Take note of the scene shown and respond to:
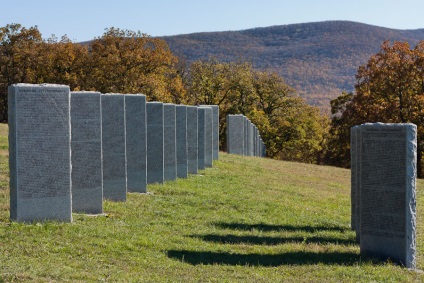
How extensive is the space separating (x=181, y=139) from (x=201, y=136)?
11.9 ft

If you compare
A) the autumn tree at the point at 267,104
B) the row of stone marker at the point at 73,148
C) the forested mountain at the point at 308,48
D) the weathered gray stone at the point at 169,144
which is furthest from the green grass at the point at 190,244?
the forested mountain at the point at 308,48

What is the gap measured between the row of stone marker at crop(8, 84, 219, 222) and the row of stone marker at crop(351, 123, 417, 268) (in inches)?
212

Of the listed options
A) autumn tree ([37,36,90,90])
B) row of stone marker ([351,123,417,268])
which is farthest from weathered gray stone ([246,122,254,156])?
row of stone marker ([351,123,417,268])

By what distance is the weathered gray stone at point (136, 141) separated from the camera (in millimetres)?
17703

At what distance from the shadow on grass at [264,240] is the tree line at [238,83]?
39.5 metres

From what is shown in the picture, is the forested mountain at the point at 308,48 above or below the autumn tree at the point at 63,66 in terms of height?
above

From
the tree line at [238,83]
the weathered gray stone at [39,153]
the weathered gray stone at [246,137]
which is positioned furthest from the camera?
the tree line at [238,83]

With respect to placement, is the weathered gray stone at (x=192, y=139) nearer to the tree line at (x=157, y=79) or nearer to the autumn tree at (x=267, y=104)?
the tree line at (x=157, y=79)

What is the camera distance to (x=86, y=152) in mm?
14234

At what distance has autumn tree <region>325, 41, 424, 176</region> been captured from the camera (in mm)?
52375

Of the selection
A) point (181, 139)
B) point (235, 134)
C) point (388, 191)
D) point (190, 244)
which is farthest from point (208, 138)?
point (388, 191)

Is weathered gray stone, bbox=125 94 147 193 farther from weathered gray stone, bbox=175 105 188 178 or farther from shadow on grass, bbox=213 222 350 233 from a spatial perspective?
weathered gray stone, bbox=175 105 188 178

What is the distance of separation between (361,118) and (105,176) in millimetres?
41329

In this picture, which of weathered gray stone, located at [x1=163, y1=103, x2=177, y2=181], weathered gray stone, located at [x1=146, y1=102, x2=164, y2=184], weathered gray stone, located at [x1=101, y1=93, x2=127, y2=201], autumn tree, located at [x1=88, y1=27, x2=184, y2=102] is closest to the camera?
weathered gray stone, located at [x1=101, y1=93, x2=127, y2=201]
